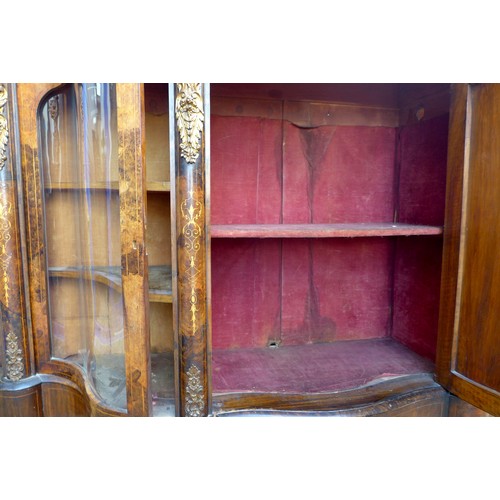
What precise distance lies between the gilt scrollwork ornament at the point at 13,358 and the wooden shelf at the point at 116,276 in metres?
0.26

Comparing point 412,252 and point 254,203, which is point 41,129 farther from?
point 412,252

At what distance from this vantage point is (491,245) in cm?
121

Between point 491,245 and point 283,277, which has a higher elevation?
point 491,245

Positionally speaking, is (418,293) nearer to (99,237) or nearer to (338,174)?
(338,174)

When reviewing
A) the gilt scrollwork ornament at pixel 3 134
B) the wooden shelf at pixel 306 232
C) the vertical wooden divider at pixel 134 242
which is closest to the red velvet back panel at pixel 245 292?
the wooden shelf at pixel 306 232

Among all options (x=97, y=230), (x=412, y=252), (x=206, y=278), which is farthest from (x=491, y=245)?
(x=97, y=230)

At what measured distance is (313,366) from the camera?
160 cm

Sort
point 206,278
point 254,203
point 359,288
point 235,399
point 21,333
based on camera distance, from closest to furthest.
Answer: point 206,278, point 235,399, point 21,333, point 254,203, point 359,288

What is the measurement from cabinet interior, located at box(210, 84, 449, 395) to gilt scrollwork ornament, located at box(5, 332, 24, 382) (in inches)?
28.3

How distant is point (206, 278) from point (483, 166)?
92 centimetres

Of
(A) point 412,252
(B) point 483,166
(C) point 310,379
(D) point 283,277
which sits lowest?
(C) point 310,379

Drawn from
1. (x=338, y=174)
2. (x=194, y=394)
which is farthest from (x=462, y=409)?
(x=338, y=174)

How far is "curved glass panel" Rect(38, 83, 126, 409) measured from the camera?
1.20m

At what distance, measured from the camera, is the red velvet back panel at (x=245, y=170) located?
1.67m
